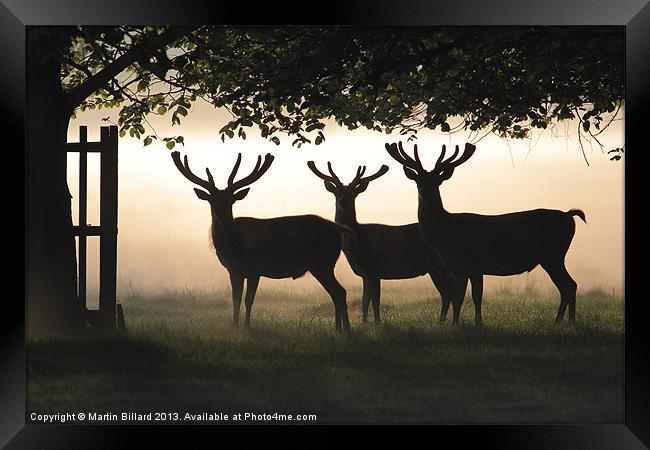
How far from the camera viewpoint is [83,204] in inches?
272

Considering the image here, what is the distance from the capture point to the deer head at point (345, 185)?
22.4 feet

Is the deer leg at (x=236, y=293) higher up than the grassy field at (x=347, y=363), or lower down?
higher up

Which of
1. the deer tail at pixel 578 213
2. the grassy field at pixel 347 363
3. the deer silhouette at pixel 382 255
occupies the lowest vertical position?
the grassy field at pixel 347 363

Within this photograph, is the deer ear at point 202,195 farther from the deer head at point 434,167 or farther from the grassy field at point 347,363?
the deer head at point 434,167

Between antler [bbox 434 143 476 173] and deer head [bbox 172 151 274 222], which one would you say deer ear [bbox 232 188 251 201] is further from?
antler [bbox 434 143 476 173]

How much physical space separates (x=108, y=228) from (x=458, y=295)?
2888 millimetres

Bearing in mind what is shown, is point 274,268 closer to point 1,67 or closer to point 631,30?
point 1,67

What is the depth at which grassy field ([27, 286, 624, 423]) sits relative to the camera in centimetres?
660

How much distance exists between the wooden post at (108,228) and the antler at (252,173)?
3.01 feet

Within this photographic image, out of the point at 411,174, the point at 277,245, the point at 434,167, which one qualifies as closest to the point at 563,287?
the point at 434,167

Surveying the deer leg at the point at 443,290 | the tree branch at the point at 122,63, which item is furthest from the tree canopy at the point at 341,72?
the deer leg at the point at 443,290

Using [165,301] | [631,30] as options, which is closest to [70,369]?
[165,301]

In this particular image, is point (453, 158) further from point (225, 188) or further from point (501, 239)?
point (225, 188)
